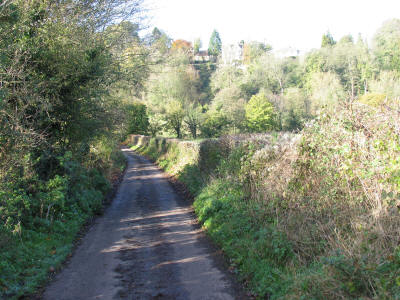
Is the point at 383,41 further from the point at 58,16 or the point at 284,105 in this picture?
the point at 58,16

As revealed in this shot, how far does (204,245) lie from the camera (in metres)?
9.27

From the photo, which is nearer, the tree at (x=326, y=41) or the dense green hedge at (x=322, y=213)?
the dense green hedge at (x=322, y=213)

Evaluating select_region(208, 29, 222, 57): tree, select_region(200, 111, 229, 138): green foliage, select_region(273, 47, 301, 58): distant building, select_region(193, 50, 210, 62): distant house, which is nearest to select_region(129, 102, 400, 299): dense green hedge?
select_region(200, 111, 229, 138): green foliage

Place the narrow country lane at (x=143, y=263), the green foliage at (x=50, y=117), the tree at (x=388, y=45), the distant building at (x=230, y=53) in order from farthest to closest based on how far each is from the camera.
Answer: the distant building at (x=230, y=53)
the tree at (x=388, y=45)
the green foliage at (x=50, y=117)
the narrow country lane at (x=143, y=263)

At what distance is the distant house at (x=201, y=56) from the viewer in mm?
119706

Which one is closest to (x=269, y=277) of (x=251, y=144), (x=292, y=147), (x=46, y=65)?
(x=292, y=147)

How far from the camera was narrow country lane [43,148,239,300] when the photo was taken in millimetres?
6539

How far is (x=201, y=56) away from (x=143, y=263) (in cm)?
12086

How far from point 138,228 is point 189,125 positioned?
127 feet

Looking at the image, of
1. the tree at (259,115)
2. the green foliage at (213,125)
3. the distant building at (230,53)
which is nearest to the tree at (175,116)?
the green foliage at (213,125)

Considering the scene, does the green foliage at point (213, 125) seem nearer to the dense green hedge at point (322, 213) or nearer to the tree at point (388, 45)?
the tree at point (388, 45)

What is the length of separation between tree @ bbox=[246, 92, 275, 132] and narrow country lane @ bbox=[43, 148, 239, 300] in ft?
134

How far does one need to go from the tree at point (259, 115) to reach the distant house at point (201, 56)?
63.4m

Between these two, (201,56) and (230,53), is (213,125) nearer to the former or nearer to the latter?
(230,53)
